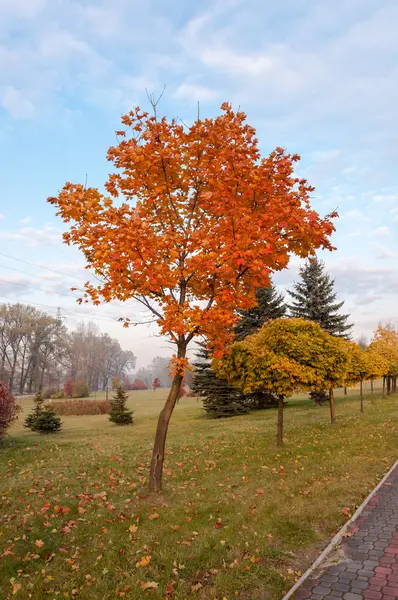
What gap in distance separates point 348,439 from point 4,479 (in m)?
11.0

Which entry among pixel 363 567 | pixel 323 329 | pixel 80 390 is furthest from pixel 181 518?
pixel 80 390

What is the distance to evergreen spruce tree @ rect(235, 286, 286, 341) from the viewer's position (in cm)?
3064

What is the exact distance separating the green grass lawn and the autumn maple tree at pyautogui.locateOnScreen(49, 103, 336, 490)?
1.59 meters

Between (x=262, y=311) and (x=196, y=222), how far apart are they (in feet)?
76.6

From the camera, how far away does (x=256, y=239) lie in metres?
7.20

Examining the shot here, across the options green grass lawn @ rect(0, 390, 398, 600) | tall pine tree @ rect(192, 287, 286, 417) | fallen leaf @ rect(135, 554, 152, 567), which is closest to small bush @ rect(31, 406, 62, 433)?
green grass lawn @ rect(0, 390, 398, 600)

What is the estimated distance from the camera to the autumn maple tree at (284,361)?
12.3m

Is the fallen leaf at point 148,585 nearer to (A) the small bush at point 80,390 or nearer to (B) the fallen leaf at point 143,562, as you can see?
(B) the fallen leaf at point 143,562

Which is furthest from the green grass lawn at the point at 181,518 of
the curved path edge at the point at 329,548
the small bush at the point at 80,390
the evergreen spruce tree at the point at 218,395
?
the small bush at the point at 80,390

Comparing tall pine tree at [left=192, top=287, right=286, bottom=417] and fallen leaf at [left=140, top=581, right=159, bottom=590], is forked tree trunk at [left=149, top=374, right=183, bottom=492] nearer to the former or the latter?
fallen leaf at [left=140, top=581, right=159, bottom=590]

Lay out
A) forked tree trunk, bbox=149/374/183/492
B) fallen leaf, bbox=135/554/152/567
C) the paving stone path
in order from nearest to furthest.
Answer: the paving stone path
fallen leaf, bbox=135/554/152/567
forked tree trunk, bbox=149/374/183/492

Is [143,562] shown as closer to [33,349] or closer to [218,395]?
[218,395]

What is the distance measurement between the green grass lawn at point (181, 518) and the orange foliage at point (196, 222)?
2.97 meters

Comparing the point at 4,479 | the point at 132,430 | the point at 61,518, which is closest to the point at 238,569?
the point at 61,518
